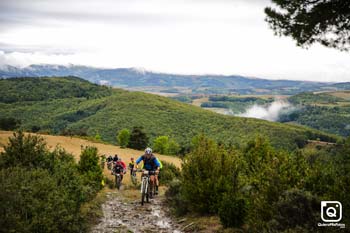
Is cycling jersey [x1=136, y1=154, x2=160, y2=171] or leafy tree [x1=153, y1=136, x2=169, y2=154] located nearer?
cycling jersey [x1=136, y1=154, x2=160, y2=171]

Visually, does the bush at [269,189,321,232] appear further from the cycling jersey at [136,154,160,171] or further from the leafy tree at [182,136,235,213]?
the cycling jersey at [136,154,160,171]

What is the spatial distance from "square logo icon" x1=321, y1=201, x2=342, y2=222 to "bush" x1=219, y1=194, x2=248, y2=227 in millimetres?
2803

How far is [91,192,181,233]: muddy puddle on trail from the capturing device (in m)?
10.6

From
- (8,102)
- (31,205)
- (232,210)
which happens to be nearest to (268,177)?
(232,210)

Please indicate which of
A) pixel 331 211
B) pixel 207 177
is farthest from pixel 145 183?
pixel 331 211

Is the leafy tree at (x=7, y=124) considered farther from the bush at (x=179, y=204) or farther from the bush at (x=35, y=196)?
the bush at (x=35, y=196)

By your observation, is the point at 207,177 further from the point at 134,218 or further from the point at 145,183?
the point at 145,183

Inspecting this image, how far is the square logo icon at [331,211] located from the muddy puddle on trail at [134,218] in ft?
15.7

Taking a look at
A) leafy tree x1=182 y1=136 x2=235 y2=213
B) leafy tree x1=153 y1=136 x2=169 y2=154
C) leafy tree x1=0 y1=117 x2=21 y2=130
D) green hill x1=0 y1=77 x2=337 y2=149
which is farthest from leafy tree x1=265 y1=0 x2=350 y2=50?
green hill x1=0 y1=77 x2=337 y2=149

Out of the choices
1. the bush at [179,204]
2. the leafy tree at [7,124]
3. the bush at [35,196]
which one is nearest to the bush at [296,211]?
the bush at [35,196]

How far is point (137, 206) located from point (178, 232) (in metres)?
4.44

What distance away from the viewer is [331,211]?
6949 mm

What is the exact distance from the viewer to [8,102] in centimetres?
18825

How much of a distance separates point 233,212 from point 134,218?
4.03m
